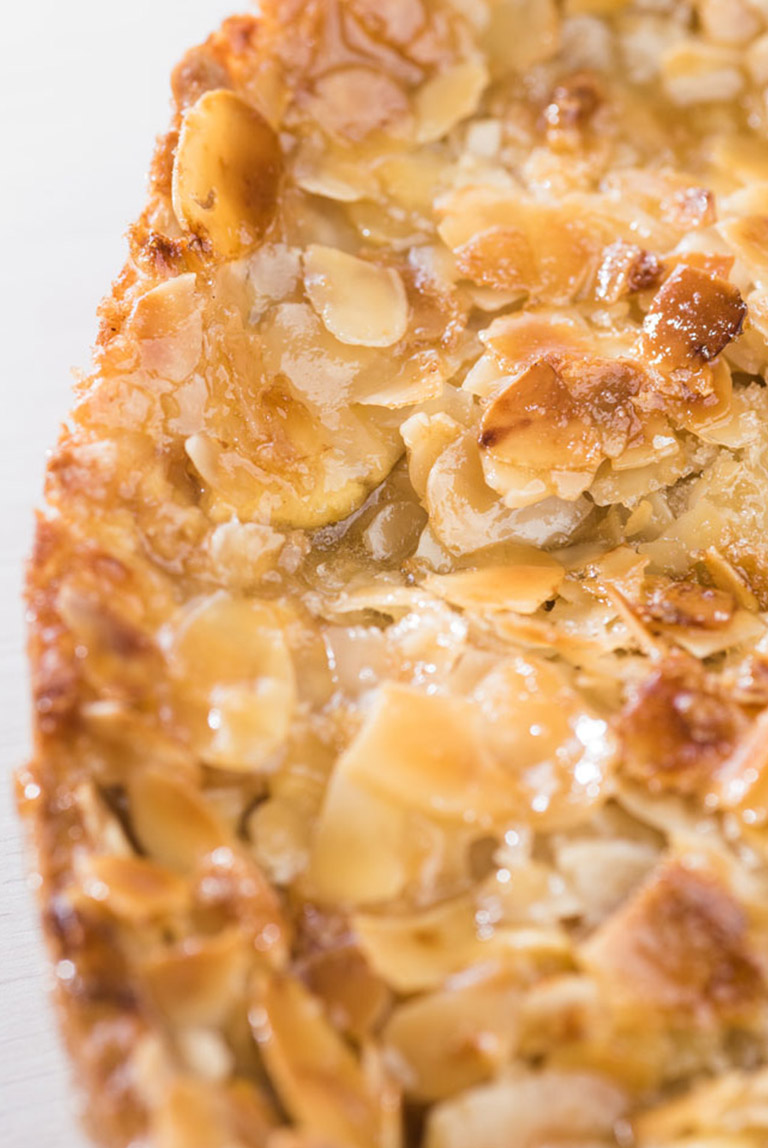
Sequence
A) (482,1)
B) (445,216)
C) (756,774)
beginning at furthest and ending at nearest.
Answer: (482,1) < (445,216) < (756,774)

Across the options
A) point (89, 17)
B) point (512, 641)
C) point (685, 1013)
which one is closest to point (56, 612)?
point (512, 641)

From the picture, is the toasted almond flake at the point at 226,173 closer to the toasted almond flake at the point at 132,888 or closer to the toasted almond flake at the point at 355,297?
the toasted almond flake at the point at 355,297

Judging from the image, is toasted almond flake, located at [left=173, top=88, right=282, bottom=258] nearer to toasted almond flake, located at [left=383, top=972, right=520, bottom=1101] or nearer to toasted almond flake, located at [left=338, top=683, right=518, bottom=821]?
toasted almond flake, located at [left=338, top=683, right=518, bottom=821]

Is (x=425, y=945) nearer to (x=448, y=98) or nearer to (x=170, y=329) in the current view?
(x=170, y=329)

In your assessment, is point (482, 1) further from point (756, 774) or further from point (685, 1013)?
point (685, 1013)

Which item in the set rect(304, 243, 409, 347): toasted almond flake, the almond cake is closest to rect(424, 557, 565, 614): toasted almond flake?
the almond cake
